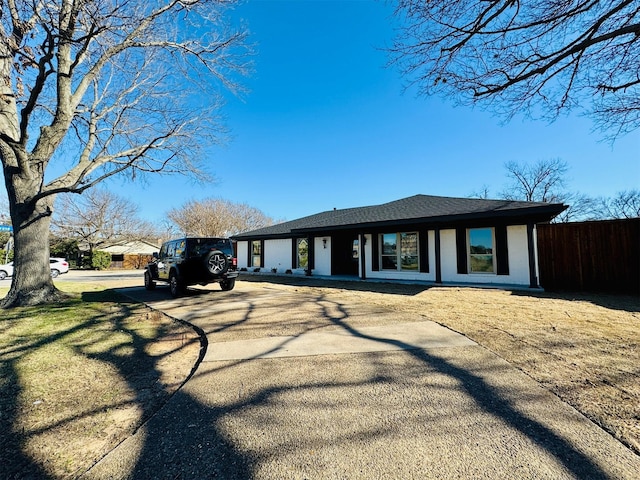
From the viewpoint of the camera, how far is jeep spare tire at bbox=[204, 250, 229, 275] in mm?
8695

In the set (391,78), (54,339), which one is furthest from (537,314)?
(54,339)

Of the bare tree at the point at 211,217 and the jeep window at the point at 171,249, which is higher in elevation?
the bare tree at the point at 211,217

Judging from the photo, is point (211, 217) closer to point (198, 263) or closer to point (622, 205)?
point (198, 263)

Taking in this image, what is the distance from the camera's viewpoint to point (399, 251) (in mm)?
12602

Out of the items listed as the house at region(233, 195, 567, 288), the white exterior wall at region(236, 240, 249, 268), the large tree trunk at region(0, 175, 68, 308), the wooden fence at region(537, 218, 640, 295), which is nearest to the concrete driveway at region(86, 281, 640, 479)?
the large tree trunk at region(0, 175, 68, 308)

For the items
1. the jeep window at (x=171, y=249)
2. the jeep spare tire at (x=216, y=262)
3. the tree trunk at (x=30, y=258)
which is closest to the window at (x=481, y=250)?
the jeep spare tire at (x=216, y=262)

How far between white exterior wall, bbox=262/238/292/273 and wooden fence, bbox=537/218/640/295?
39.4 feet

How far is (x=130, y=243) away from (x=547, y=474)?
4497 cm

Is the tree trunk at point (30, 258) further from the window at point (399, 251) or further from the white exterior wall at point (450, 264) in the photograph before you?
the window at point (399, 251)

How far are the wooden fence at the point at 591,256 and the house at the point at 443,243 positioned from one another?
465mm

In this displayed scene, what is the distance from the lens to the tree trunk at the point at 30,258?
738 cm

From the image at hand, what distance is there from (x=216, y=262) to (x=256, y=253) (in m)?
10.6

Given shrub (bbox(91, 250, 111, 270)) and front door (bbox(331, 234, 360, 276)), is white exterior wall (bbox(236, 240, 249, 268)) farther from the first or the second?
shrub (bbox(91, 250, 111, 270))

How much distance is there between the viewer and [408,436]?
6.74 ft
